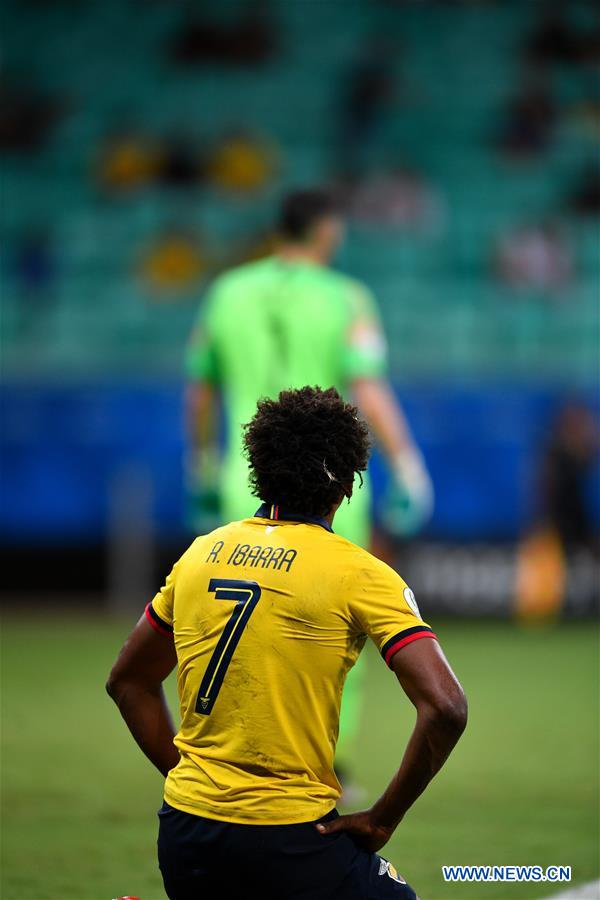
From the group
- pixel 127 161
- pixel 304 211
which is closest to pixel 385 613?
pixel 304 211

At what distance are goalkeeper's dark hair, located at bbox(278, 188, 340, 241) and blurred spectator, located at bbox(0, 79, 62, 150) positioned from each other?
1319 centimetres

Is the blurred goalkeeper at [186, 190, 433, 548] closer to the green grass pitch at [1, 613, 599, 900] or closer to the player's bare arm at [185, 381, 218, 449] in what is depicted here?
the player's bare arm at [185, 381, 218, 449]

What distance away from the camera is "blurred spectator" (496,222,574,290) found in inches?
679

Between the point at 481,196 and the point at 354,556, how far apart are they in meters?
15.3

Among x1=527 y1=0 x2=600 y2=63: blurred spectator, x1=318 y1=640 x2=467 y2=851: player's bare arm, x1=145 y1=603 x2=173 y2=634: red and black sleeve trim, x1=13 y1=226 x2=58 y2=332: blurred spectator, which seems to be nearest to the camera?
x1=318 y1=640 x2=467 y2=851: player's bare arm

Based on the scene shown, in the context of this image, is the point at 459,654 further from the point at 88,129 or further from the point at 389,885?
the point at 88,129

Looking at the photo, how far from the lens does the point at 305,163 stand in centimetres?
1831

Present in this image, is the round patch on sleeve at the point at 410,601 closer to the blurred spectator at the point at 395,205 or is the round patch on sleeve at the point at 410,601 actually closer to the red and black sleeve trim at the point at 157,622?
the red and black sleeve trim at the point at 157,622

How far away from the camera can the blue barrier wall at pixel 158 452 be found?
15102 mm

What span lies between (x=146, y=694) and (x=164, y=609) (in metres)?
0.29

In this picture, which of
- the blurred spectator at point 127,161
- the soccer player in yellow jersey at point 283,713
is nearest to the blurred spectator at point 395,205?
the blurred spectator at point 127,161

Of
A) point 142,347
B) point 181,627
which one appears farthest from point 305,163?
point 181,627

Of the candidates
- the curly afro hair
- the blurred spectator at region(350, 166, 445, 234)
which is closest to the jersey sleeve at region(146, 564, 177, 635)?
the curly afro hair

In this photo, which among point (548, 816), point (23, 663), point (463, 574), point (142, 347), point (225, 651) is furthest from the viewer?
point (142, 347)
